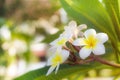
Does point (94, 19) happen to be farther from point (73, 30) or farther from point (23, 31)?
point (23, 31)

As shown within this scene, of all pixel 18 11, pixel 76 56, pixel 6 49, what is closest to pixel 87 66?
pixel 76 56

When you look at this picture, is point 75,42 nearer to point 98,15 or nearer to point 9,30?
point 98,15

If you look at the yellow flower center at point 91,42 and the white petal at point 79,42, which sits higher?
the white petal at point 79,42

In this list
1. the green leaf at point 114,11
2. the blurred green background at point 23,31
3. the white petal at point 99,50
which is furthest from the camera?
the blurred green background at point 23,31

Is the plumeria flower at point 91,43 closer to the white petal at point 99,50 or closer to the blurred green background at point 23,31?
the white petal at point 99,50

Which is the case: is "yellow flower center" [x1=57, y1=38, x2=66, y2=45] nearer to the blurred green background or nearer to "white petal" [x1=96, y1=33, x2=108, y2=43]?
"white petal" [x1=96, y1=33, x2=108, y2=43]

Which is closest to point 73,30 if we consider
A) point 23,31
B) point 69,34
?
point 69,34

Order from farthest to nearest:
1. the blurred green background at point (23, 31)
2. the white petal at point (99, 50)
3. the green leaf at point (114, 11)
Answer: the blurred green background at point (23, 31)
the green leaf at point (114, 11)
the white petal at point (99, 50)

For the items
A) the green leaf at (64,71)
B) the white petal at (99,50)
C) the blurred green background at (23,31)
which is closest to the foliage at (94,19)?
the green leaf at (64,71)

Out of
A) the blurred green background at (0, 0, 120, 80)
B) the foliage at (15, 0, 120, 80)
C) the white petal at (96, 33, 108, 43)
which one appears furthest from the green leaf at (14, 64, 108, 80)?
the blurred green background at (0, 0, 120, 80)
